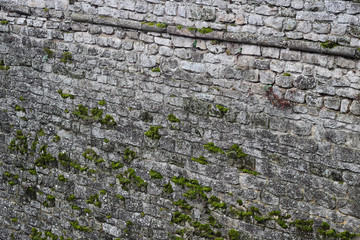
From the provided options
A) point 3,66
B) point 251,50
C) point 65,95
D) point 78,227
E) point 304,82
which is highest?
point 251,50

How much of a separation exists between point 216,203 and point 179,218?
1.85 feet

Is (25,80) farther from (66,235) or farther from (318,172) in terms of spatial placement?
(318,172)

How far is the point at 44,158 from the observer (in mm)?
7078

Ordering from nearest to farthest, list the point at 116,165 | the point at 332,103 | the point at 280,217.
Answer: the point at 332,103
the point at 280,217
the point at 116,165

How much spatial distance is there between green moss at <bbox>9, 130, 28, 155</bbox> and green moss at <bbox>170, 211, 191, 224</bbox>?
8.60 feet

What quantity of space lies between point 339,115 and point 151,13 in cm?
250

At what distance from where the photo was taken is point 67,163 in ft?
22.5

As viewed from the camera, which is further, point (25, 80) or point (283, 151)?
point (25, 80)

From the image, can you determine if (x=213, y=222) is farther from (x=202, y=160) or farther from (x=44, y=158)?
(x=44, y=158)

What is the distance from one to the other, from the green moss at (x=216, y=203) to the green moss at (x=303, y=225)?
86 centimetres

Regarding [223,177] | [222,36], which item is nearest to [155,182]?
[223,177]

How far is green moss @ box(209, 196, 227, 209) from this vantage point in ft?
18.9

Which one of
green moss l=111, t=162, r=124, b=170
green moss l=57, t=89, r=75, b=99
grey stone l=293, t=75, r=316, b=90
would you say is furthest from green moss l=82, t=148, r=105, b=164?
grey stone l=293, t=75, r=316, b=90

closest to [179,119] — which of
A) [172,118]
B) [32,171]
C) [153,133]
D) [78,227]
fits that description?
[172,118]
